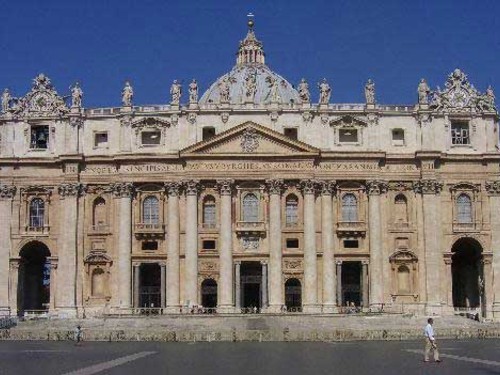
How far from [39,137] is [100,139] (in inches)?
247

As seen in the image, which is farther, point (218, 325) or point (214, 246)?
point (214, 246)

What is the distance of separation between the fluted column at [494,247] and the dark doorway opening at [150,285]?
2934 cm

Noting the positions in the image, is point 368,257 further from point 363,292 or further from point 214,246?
point 214,246

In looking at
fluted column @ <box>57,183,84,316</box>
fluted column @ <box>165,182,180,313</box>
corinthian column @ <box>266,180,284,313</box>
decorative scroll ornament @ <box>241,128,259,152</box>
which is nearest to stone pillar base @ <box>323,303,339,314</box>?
corinthian column @ <box>266,180,284,313</box>

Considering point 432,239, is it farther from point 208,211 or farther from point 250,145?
point 208,211

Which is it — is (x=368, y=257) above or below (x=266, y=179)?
below

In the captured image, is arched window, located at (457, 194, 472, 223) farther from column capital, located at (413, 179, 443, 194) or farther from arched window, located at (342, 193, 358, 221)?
arched window, located at (342, 193, 358, 221)

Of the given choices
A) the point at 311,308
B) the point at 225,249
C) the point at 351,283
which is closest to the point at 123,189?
the point at 225,249

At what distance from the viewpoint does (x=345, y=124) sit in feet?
256

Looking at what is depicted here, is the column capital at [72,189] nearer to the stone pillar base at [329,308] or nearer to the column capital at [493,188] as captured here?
the stone pillar base at [329,308]

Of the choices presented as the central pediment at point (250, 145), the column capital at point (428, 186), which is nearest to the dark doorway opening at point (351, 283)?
the column capital at point (428, 186)

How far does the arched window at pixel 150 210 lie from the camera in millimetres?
77750

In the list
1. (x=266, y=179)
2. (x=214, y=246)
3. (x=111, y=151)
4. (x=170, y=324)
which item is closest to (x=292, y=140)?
(x=266, y=179)

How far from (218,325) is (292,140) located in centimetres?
2073
